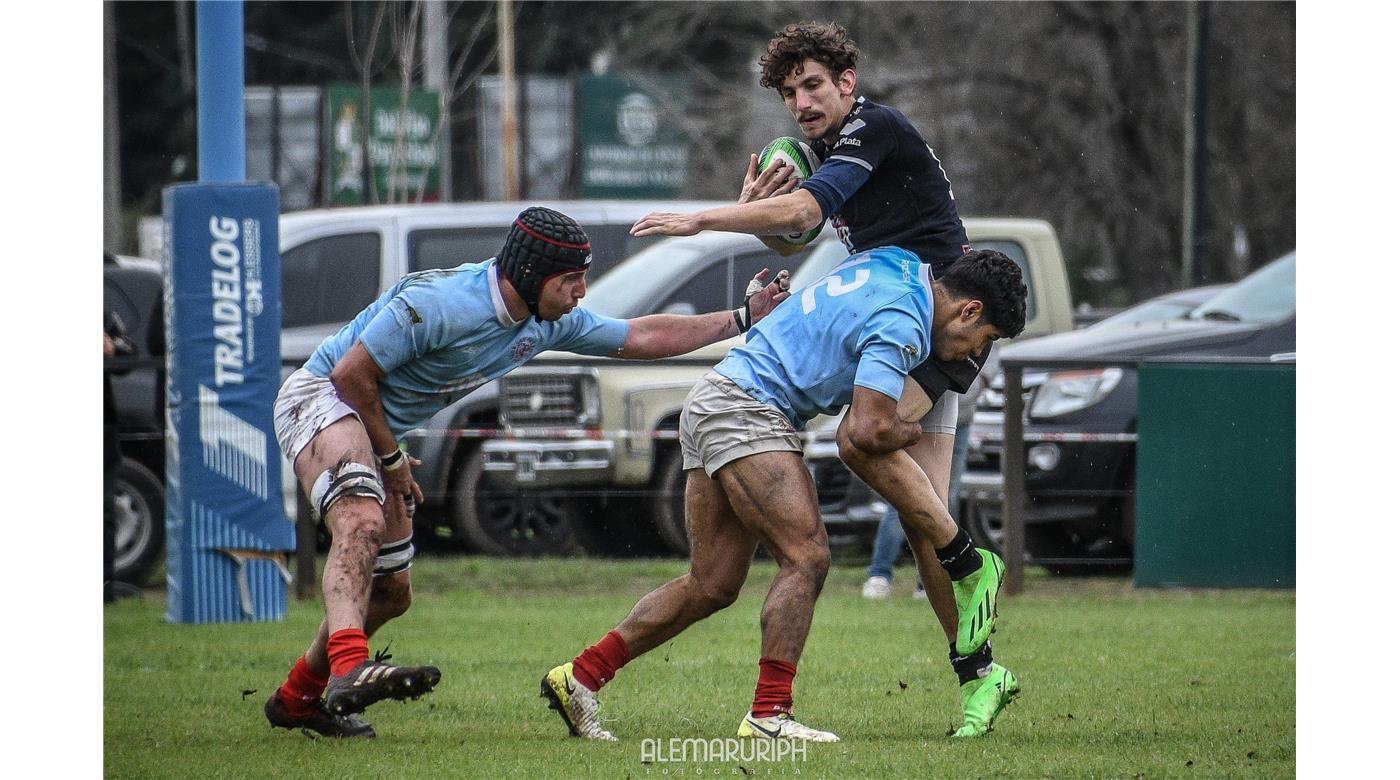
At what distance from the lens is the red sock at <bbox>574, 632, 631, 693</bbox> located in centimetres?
573

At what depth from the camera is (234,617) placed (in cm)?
929

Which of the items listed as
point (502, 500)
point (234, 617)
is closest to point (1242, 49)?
point (502, 500)

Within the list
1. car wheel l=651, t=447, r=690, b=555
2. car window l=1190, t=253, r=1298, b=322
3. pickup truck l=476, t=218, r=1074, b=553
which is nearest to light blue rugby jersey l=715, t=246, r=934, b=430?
pickup truck l=476, t=218, r=1074, b=553

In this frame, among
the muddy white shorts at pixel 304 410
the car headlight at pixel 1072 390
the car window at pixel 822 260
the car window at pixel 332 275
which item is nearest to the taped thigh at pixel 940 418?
the muddy white shorts at pixel 304 410

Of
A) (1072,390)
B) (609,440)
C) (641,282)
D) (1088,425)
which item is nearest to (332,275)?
(641,282)

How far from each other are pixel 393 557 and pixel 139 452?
568 cm

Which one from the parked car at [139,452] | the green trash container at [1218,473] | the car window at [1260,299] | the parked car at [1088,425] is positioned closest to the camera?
the green trash container at [1218,473]

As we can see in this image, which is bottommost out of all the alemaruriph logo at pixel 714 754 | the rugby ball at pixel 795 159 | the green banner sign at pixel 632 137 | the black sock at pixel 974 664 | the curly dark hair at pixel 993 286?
the alemaruriph logo at pixel 714 754

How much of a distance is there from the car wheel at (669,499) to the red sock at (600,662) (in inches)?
205

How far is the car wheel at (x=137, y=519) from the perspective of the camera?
1079 cm

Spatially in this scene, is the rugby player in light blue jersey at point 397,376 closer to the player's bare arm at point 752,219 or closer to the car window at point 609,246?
the player's bare arm at point 752,219

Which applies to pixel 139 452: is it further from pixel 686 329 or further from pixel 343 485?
pixel 686 329

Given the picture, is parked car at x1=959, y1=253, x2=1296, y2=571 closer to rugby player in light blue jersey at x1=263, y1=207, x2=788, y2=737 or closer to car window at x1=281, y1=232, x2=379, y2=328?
car window at x1=281, y1=232, x2=379, y2=328

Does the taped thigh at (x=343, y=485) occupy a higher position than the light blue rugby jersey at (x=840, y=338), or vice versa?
the light blue rugby jersey at (x=840, y=338)
